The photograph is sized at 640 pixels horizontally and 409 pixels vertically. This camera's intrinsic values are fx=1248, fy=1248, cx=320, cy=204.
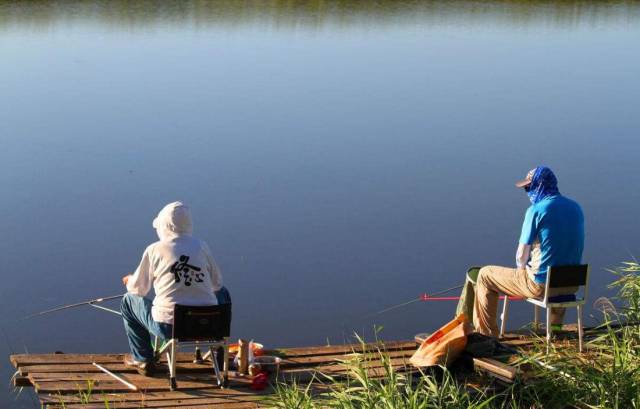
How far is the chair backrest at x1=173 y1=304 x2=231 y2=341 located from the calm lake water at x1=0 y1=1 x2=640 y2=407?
123cm

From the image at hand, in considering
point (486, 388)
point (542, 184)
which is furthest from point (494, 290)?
point (486, 388)

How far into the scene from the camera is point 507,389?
215 inches

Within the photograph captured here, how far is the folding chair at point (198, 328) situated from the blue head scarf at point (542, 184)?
1749 mm

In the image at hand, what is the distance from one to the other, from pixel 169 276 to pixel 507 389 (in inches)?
63.5

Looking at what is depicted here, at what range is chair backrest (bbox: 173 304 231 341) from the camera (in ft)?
18.4

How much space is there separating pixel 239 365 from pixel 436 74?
33.3 ft

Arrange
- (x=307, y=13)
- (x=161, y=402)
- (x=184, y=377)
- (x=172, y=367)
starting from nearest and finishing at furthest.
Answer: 1. (x=161, y=402)
2. (x=172, y=367)
3. (x=184, y=377)
4. (x=307, y=13)

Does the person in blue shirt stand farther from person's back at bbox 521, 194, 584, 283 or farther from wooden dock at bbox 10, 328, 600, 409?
wooden dock at bbox 10, 328, 600, 409

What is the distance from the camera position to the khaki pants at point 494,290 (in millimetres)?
A: 6355

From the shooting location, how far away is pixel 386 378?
5496 millimetres

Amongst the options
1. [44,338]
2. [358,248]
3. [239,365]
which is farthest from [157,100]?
[239,365]

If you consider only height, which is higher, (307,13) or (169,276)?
(169,276)

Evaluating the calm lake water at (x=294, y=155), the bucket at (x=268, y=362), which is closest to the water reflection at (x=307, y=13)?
the calm lake water at (x=294, y=155)

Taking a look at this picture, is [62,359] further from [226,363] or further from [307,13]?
[307,13]
